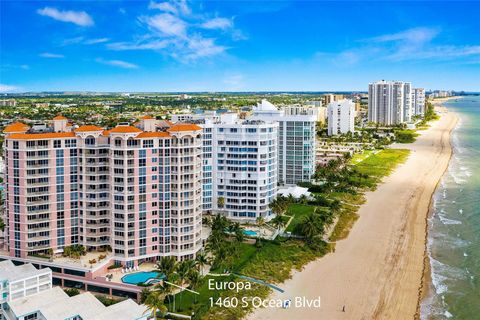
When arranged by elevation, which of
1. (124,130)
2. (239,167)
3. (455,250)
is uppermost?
(124,130)

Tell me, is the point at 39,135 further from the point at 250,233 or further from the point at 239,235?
the point at 250,233

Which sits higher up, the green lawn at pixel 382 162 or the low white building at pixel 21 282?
the green lawn at pixel 382 162

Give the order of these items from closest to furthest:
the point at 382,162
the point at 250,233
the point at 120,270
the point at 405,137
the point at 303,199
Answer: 1. the point at 120,270
2. the point at 250,233
3. the point at 303,199
4. the point at 382,162
5. the point at 405,137

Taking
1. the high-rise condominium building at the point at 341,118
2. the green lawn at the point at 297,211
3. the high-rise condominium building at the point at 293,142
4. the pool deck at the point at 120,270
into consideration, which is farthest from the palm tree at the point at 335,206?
the high-rise condominium building at the point at 341,118

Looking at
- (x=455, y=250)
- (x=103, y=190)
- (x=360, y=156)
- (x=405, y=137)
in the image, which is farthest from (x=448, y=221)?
(x=405, y=137)

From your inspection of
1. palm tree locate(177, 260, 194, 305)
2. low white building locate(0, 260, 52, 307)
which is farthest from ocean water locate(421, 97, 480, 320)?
low white building locate(0, 260, 52, 307)

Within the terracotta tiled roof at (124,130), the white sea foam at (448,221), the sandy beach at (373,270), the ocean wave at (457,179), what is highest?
the terracotta tiled roof at (124,130)

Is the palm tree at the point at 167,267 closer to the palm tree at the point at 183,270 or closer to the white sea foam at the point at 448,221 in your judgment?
the palm tree at the point at 183,270

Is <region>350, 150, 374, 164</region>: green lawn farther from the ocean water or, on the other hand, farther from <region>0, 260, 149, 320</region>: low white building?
<region>0, 260, 149, 320</region>: low white building
